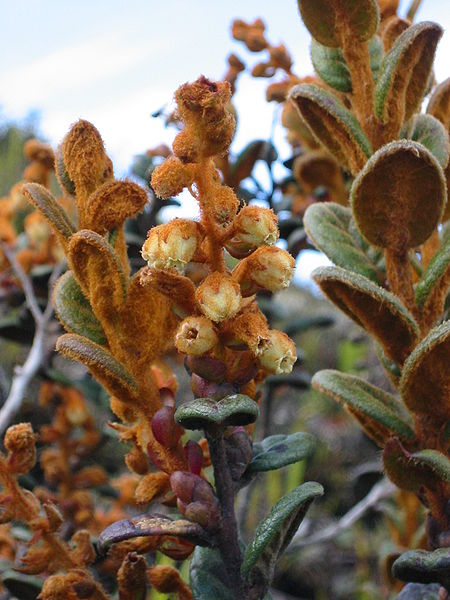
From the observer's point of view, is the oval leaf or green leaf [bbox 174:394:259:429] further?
the oval leaf

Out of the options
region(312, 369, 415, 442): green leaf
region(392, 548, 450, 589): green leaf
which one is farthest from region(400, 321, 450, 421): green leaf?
region(392, 548, 450, 589): green leaf

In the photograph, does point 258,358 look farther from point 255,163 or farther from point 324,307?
point 324,307

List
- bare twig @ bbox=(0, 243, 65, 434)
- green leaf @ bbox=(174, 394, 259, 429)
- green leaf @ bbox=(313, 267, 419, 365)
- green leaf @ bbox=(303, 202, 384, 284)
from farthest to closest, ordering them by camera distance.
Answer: bare twig @ bbox=(0, 243, 65, 434) < green leaf @ bbox=(303, 202, 384, 284) < green leaf @ bbox=(313, 267, 419, 365) < green leaf @ bbox=(174, 394, 259, 429)

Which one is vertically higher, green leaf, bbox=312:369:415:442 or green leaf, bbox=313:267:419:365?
green leaf, bbox=313:267:419:365

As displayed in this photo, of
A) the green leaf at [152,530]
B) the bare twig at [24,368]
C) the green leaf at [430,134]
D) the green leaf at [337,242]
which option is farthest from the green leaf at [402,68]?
the bare twig at [24,368]

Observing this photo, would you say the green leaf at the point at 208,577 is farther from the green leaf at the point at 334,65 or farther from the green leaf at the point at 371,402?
the green leaf at the point at 334,65

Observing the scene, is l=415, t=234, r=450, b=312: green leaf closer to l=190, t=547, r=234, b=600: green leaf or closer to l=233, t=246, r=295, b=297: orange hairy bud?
l=233, t=246, r=295, b=297: orange hairy bud

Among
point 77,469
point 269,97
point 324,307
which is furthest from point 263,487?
point 269,97
